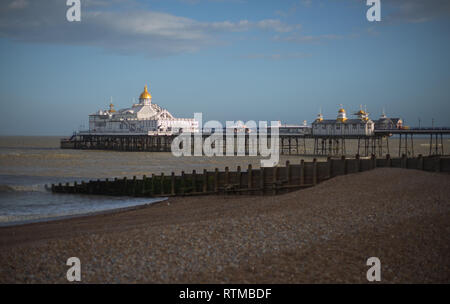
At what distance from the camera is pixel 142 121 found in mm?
92750

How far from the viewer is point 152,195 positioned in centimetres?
2219

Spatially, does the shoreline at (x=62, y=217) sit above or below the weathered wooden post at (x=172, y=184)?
below

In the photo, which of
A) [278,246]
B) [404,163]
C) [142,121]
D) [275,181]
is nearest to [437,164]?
[404,163]

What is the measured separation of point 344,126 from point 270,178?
162ft

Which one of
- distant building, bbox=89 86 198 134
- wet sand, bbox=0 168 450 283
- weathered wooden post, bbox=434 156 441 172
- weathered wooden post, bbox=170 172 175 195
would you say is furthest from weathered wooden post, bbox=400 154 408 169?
distant building, bbox=89 86 198 134

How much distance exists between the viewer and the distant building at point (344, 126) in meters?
62.9

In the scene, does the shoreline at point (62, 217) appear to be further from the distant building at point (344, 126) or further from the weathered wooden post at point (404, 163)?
the distant building at point (344, 126)

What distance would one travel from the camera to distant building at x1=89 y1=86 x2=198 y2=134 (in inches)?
3590

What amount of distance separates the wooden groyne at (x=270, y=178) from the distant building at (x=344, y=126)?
46073 mm

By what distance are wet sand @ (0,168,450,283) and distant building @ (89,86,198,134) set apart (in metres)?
76.5

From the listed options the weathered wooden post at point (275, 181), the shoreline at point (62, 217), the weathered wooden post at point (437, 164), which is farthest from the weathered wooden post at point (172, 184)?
the weathered wooden post at point (437, 164)

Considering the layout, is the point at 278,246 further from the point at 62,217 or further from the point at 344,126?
the point at 344,126

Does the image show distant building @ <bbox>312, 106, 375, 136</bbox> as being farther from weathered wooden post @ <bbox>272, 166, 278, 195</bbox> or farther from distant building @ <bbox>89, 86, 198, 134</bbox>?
weathered wooden post @ <bbox>272, 166, 278, 195</bbox>
